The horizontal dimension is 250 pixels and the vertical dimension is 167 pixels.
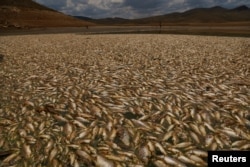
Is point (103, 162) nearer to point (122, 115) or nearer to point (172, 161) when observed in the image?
point (172, 161)

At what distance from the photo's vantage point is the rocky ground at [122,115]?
4.84 metres

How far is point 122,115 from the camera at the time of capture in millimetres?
6453

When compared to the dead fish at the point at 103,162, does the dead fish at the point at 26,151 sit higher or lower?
higher

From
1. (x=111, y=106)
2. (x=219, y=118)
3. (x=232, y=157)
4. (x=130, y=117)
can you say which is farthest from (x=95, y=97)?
(x=232, y=157)

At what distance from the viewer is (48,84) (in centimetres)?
919

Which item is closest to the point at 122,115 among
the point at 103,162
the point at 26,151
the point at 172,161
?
the point at 103,162

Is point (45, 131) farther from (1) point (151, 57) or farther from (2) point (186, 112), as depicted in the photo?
(1) point (151, 57)

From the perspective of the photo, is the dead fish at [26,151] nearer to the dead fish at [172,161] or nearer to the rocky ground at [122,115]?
the rocky ground at [122,115]

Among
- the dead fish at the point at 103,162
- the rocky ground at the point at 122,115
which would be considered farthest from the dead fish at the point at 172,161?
the dead fish at the point at 103,162

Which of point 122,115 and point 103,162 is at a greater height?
point 122,115

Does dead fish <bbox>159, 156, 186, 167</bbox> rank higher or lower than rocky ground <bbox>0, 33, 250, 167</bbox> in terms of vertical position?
lower

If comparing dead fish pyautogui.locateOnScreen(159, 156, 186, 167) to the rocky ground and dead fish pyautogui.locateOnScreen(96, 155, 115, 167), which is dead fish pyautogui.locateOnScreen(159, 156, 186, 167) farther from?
dead fish pyautogui.locateOnScreen(96, 155, 115, 167)

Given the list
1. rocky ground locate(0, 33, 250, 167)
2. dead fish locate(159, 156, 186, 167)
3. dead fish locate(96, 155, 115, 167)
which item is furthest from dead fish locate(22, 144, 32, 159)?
dead fish locate(159, 156, 186, 167)

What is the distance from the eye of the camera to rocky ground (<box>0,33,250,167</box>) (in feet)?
15.9
